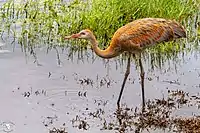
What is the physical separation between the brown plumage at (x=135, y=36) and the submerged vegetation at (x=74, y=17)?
1.57 metres

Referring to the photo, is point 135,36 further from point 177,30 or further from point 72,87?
point 72,87

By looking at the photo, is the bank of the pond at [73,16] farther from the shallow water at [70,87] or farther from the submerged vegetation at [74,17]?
the shallow water at [70,87]

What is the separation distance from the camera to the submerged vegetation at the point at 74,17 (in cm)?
952

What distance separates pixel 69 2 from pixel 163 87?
11.8 feet

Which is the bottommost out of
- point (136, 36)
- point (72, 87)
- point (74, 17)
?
point (72, 87)

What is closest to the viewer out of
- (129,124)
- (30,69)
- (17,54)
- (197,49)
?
(129,124)

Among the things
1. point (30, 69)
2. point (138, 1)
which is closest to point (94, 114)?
point (30, 69)

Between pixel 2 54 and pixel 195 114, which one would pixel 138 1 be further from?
pixel 195 114

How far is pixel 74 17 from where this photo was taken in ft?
32.4

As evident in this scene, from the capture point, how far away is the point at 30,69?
838cm

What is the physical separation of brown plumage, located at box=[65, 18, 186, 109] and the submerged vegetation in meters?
1.57

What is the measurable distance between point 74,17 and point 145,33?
8.51 ft

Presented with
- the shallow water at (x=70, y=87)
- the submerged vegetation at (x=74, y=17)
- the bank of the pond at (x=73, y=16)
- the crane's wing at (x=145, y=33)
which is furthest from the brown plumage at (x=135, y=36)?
the bank of the pond at (x=73, y=16)

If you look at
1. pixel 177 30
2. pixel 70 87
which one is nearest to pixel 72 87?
pixel 70 87
